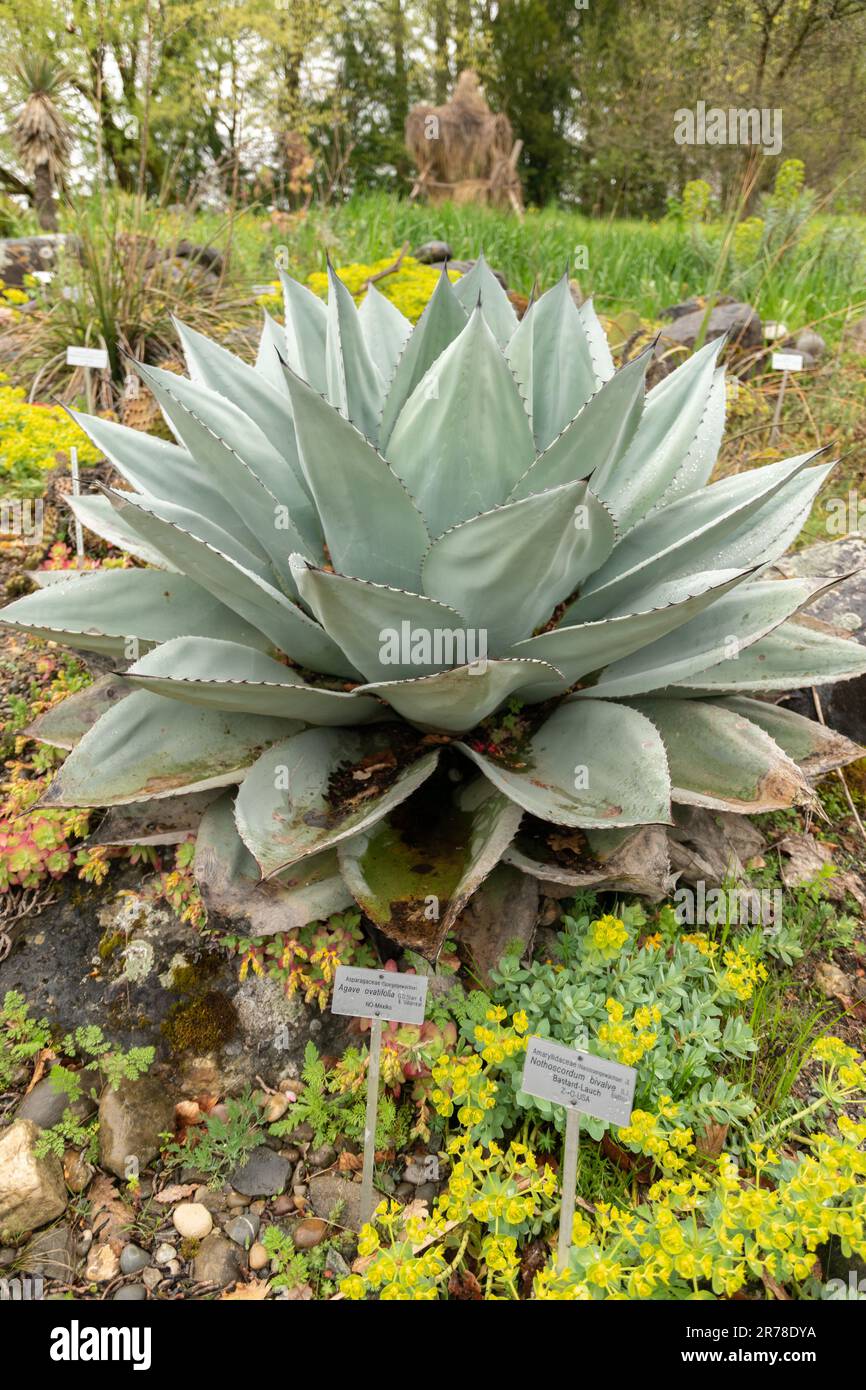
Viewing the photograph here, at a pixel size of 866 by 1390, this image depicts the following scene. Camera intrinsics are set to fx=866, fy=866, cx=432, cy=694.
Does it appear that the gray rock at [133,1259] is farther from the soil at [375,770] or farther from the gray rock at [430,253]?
the gray rock at [430,253]

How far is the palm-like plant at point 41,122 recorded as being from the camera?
Answer: 6.88m

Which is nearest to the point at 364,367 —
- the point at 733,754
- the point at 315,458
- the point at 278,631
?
the point at 315,458

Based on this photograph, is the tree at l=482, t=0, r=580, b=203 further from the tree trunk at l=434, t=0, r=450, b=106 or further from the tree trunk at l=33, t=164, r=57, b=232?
the tree trunk at l=33, t=164, r=57, b=232

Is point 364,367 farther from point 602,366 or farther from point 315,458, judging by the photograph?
point 602,366

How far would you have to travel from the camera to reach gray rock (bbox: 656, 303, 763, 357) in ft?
17.5

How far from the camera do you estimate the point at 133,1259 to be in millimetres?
1425

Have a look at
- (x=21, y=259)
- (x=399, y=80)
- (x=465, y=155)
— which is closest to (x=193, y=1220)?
(x=21, y=259)

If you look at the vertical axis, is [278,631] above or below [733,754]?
above

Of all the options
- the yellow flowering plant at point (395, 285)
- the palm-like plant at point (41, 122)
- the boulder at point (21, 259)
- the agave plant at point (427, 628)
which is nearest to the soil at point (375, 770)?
the agave plant at point (427, 628)

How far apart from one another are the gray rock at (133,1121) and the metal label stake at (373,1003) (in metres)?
0.41

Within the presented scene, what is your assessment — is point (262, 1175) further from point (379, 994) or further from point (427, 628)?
point (427, 628)

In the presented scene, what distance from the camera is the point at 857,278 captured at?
6.66 m

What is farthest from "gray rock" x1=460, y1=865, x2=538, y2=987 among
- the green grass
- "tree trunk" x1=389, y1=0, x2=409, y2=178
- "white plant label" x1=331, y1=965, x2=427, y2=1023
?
"tree trunk" x1=389, y1=0, x2=409, y2=178

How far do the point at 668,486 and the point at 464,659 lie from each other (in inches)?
24.5
